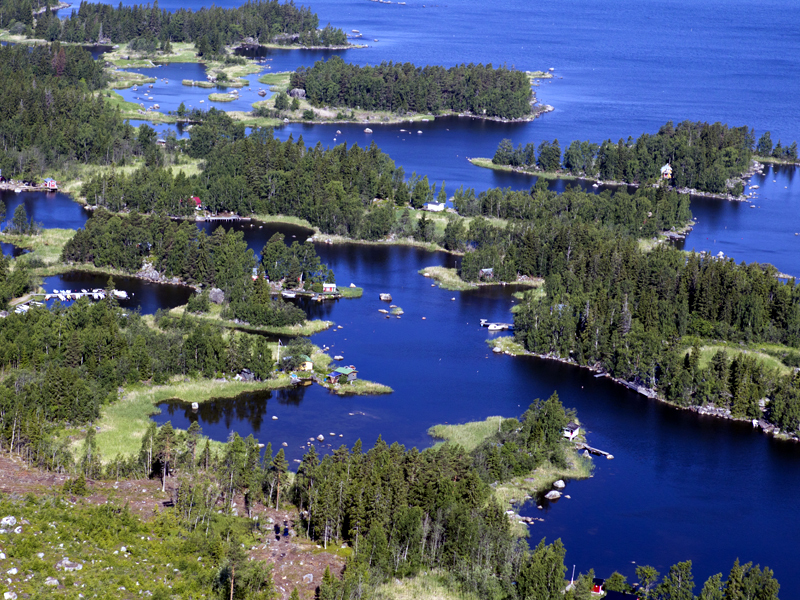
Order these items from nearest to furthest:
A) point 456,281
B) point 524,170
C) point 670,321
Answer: point 670,321 < point 456,281 < point 524,170

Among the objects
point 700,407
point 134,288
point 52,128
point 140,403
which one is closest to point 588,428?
point 700,407

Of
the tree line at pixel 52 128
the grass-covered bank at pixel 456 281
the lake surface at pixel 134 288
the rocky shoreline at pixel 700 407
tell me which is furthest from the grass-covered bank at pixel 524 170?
the lake surface at pixel 134 288

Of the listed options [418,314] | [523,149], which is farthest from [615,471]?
[523,149]

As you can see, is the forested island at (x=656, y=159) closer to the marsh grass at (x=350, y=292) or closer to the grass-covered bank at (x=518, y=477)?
the marsh grass at (x=350, y=292)

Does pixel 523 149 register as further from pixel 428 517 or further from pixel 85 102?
pixel 428 517

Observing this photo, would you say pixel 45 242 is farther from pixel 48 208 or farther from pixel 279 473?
pixel 279 473

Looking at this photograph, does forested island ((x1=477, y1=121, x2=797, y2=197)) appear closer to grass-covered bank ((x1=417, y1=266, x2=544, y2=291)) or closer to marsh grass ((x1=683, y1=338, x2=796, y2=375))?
grass-covered bank ((x1=417, y1=266, x2=544, y2=291))

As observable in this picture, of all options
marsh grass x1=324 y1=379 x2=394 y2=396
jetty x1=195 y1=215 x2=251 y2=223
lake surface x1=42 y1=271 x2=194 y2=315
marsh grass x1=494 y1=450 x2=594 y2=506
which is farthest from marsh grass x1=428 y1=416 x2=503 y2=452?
jetty x1=195 y1=215 x2=251 y2=223
